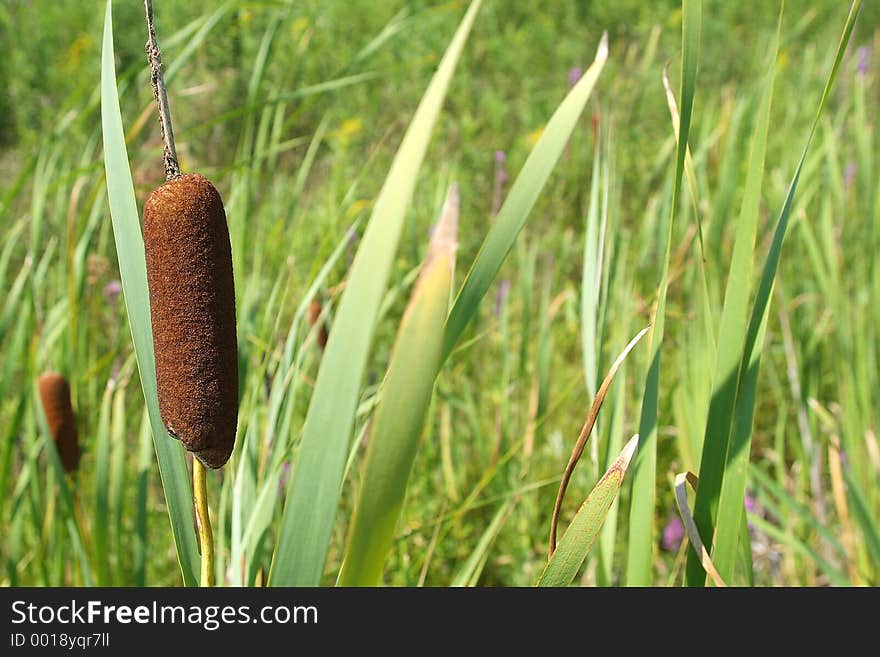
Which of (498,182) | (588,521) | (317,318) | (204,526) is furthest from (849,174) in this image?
(204,526)

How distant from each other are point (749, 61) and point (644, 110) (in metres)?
0.72

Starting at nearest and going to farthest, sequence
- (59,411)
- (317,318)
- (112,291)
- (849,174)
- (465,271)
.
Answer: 1. (59,411)
2. (317,318)
3. (112,291)
4. (849,174)
5. (465,271)

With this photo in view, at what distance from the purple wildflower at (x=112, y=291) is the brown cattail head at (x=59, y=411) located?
2.18 ft

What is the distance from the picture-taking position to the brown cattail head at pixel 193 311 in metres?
0.38

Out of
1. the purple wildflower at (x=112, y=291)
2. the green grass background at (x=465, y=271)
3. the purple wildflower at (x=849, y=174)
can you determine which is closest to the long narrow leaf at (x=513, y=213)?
the green grass background at (x=465, y=271)

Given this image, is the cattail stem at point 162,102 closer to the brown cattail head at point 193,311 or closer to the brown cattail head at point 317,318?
the brown cattail head at point 193,311

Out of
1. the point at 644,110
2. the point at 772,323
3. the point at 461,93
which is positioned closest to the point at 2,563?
the point at 772,323

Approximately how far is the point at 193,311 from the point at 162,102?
0.10m

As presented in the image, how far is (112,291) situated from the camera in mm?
1630

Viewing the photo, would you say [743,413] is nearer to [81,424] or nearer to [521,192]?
[521,192]

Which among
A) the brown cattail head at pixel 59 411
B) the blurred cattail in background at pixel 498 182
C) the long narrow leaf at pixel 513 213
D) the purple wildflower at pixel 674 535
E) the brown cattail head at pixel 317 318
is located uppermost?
the blurred cattail in background at pixel 498 182

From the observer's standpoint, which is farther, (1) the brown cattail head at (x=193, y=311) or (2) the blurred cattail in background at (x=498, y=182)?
(2) the blurred cattail in background at (x=498, y=182)

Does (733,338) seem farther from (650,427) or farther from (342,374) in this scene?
(342,374)
